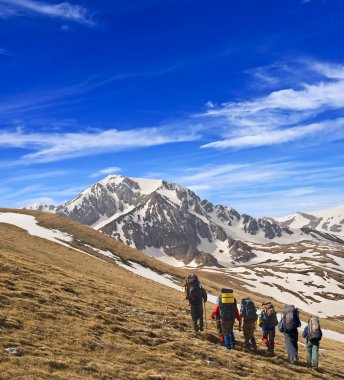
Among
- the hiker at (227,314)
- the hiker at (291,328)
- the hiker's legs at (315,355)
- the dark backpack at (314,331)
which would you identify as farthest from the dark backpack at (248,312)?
the hiker's legs at (315,355)

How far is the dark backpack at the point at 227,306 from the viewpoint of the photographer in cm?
1958

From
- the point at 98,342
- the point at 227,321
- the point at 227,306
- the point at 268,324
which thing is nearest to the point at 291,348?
the point at 268,324

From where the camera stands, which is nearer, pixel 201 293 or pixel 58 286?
pixel 201 293

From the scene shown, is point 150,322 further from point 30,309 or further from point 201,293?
point 30,309

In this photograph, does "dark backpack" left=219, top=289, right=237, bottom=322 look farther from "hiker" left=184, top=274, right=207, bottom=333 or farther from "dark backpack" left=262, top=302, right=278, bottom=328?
"dark backpack" left=262, top=302, right=278, bottom=328

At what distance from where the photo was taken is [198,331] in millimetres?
22125

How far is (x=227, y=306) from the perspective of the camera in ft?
65.1

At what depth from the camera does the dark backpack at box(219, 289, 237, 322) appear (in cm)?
1958

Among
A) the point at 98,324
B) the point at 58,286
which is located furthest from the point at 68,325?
the point at 58,286

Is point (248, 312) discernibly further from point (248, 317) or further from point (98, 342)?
point (98, 342)

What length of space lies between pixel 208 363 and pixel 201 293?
16.8 ft

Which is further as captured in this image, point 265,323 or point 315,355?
point 265,323

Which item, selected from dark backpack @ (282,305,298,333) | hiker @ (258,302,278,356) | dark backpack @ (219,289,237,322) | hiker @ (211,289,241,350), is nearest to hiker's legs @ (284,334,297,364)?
dark backpack @ (282,305,298,333)

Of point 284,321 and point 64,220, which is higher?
point 64,220
